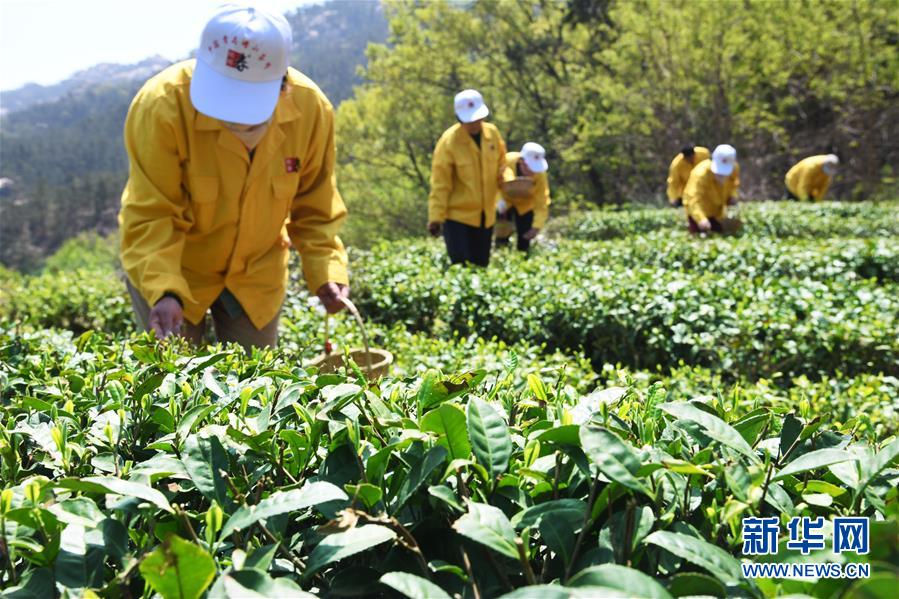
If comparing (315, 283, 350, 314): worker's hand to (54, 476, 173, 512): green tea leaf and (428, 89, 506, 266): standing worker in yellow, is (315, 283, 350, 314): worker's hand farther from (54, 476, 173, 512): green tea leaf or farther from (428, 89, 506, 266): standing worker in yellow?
(428, 89, 506, 266): standing worker in yellow

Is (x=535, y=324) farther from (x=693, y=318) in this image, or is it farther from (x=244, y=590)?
(x=244, y=590)

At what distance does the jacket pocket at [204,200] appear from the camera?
2.82 metres

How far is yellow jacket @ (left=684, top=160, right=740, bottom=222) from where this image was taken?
8534 millimetres

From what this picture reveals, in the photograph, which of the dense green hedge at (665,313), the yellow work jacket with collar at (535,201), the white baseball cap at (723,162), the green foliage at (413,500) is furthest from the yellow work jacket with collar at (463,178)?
the green foliage at (413,500)

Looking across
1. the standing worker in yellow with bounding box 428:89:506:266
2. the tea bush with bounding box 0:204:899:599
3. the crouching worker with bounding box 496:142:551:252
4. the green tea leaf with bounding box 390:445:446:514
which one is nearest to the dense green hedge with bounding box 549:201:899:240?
the crouching worker with bounding box 496:142:551:252

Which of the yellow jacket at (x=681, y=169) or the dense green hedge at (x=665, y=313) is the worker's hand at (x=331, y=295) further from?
the yellow jacket at (x=681, y=169)

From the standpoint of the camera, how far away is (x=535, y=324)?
4.66m

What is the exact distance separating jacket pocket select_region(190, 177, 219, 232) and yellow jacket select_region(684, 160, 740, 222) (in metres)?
6.79

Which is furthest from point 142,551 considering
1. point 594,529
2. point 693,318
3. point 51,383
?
point 693,318

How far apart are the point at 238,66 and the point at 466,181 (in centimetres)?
396

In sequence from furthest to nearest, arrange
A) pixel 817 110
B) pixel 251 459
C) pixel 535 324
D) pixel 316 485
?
pixel 817 110, pixel 535 324, pixel 251 459, pixel 316 485

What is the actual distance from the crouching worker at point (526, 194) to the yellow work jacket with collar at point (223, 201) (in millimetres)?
4513

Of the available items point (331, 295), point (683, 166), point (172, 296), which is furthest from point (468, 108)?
point (683, 166)

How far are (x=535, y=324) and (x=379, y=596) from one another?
379cm
